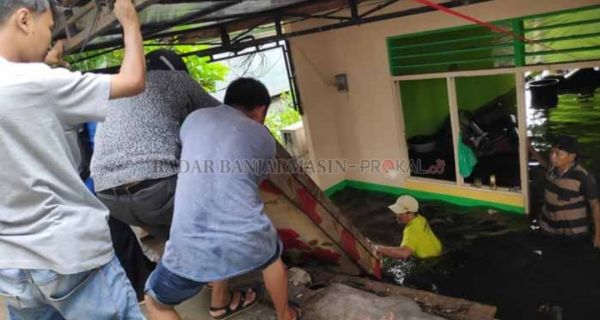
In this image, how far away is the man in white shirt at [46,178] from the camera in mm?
1415

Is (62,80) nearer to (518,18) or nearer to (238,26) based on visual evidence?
(238,26)

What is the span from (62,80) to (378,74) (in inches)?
257

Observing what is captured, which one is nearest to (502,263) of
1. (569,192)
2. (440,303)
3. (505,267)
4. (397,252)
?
(505,267)

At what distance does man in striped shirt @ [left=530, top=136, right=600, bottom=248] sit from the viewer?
16.7ft

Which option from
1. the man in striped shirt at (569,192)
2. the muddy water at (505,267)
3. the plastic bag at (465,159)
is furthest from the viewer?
the plastic bag at (465,159)

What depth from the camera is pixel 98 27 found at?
196cm

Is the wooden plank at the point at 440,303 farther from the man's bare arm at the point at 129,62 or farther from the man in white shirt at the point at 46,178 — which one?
the man's bare arm at the point at 129,62

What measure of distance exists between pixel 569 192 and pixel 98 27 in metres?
5.50

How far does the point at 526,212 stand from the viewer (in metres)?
6.54

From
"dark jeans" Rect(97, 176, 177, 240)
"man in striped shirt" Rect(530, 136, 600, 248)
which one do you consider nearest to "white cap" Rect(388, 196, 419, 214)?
"man in striped shirt" Rect(530, 136, 600, 248)

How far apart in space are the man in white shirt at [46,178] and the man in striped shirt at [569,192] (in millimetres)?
5306

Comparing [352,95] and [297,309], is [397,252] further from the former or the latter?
[352,95]

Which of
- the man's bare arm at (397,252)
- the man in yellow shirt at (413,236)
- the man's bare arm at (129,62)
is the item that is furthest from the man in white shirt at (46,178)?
the man in yellow shirt at (413,236)

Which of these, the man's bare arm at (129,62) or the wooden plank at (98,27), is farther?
the wooden plank at (98,27)
